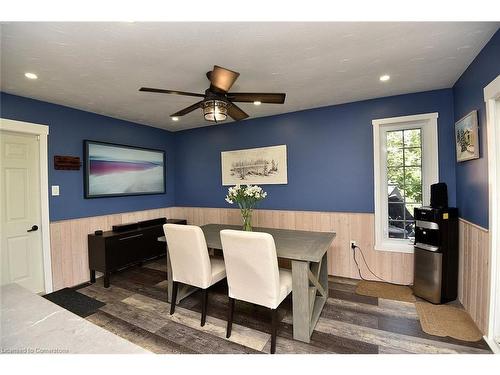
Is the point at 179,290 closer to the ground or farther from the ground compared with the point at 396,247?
closer to the ground

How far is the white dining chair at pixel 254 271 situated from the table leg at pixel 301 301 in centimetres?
10

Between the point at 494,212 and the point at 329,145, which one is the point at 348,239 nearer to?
the point at 329,145

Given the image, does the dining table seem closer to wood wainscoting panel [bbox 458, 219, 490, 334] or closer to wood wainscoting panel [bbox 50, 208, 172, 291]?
wood wainscoting panel [bbox 458, 219, 490, 334]

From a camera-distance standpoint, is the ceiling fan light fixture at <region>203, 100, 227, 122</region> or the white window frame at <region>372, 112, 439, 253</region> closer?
the ceiling fan light fixture at <region>203, 100, 227, 122</region>

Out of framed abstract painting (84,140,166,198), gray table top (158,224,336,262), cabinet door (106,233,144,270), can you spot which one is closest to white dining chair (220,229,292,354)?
gray table top (158,224,336,262)

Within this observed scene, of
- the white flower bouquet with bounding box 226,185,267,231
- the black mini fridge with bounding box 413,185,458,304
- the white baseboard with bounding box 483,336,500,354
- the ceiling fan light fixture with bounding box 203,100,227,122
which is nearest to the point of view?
the white baseboard with bounding box 483,336,500,354

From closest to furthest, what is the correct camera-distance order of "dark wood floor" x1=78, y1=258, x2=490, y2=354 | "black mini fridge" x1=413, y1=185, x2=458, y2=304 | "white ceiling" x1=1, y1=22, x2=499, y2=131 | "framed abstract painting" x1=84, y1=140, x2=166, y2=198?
1. "white ceiling" x1=1, y1=22, x2=499, y2=131
2. "dark wood floor" x1=78, y1=258, x2=490, y2=354
3. "black mini fridge" x1=413, y1=185, x2=458, y2=304
4. "framed abstract painting" x1=84, y1=140, x2=166, y2=198

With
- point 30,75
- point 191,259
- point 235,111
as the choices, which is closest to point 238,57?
point 235,111

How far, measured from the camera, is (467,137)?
7.17ft

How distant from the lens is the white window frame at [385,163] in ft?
9.01

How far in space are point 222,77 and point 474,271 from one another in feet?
9.30

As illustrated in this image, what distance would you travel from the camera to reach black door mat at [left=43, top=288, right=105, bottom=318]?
95.3 inches

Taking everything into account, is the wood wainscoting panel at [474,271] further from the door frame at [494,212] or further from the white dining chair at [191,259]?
the white dining chair at [191,259]
